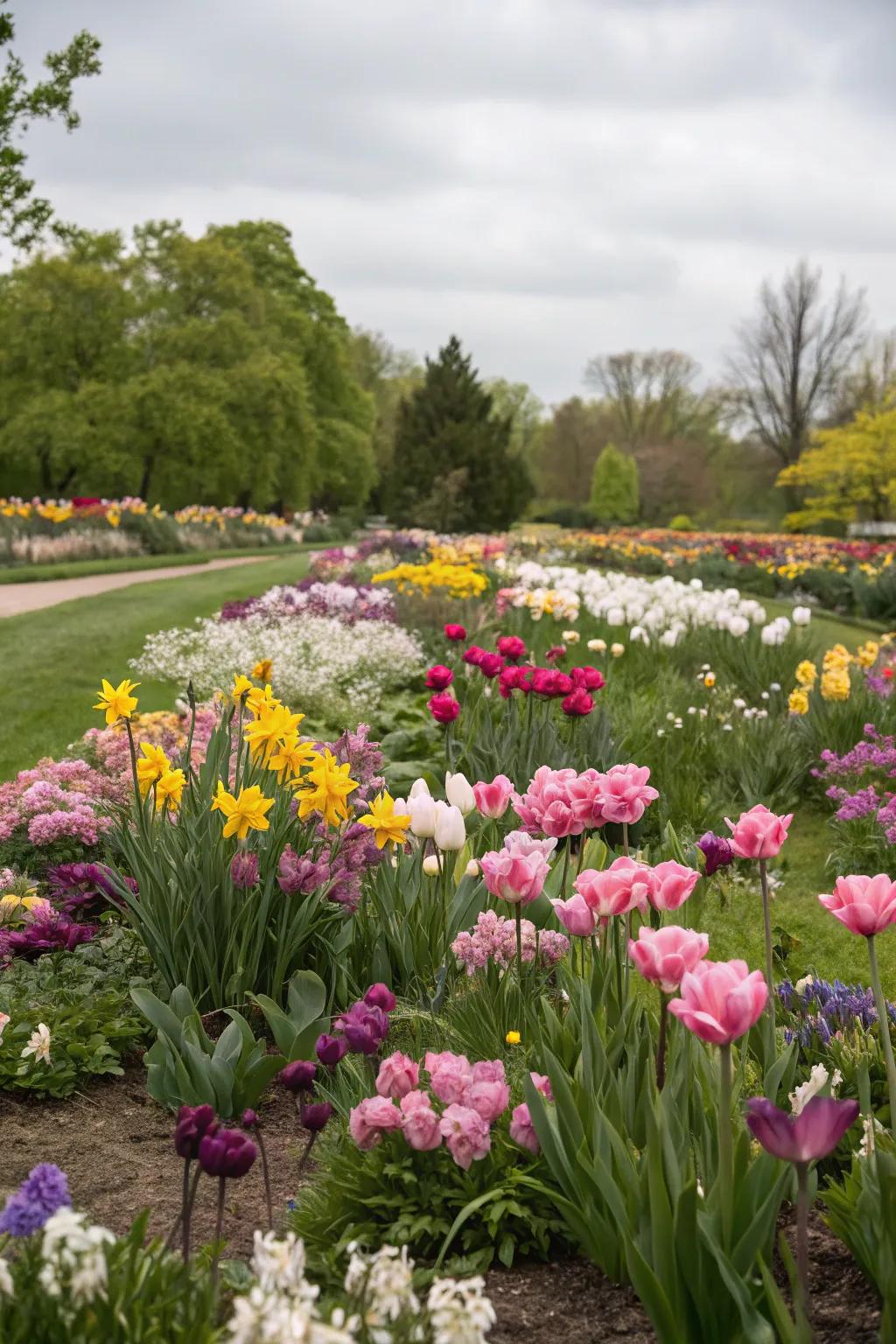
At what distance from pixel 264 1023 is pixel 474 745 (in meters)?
2.26

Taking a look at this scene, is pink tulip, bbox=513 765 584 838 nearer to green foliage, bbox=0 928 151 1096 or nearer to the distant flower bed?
green foliage, bbox=0 928 151 1096

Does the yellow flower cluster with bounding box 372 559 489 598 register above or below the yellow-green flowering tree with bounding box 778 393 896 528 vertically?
below

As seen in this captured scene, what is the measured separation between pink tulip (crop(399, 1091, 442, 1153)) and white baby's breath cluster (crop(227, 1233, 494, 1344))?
1.38 ft

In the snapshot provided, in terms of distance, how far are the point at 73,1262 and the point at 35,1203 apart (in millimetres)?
101

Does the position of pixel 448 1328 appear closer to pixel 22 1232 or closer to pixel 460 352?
pixel 22 1232

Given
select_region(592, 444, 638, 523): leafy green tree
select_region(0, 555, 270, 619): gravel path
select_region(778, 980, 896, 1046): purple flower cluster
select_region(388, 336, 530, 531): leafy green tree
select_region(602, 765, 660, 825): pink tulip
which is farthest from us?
select_region(592, 444, 638, 523): leafy green tree

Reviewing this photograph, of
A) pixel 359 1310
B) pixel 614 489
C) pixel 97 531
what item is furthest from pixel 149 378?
pixel 359 1310

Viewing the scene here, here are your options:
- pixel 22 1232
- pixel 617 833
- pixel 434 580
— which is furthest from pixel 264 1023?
pixel 434 580

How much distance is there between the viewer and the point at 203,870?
3494 millimetres

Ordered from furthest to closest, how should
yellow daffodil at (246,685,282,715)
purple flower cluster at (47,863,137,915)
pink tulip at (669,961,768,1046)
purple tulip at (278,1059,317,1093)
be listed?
purple flower cluster at (47,863,137,915), yellow daffodil at (246,685,282,715), purple tulip at (278,1059,317,1093), pink tulip at (669,961,768,1046)

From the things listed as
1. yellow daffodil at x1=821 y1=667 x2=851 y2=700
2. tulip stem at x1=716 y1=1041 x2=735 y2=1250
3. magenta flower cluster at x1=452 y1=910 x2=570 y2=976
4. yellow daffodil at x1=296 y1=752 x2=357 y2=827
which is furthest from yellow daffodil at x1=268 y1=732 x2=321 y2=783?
yellow daffodil at x1=821 y1=667 x2=851 y2=700

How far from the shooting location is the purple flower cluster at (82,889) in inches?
168

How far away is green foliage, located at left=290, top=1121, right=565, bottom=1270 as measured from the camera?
2404mm

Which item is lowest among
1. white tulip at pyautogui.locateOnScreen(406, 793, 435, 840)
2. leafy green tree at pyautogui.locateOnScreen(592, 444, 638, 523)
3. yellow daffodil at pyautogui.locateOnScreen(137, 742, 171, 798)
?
white tulip at pyautogui.locateOnScreen(406, 793, 435, 840)
